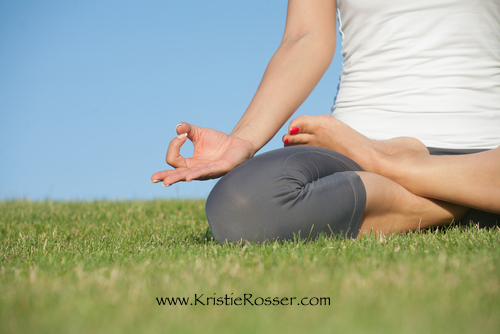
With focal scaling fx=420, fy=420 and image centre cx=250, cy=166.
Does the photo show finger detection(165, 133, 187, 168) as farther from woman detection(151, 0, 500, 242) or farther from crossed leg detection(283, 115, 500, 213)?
crossed leg detection(283, 115, 500, 213)

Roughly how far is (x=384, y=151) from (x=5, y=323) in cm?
215

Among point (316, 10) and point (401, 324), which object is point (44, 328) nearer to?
point (401, 324)

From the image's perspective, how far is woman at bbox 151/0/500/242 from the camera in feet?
7.52

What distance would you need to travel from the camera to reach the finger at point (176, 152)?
234 centimetres

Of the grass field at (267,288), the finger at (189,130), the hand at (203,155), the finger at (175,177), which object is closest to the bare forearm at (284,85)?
the hand at (203,155)

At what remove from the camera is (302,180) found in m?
2.28

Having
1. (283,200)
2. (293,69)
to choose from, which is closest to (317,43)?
(293,69)

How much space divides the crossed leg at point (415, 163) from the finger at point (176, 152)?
68 centimetres

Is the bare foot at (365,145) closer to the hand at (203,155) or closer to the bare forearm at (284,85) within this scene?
the bare forearm at (284,85)

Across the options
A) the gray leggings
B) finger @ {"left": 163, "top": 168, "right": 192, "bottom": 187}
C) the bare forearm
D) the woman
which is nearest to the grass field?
Result: the gray leggings

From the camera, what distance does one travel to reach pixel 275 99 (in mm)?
2881

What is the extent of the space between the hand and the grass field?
0.40m

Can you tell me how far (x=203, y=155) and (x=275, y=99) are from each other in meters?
0.69

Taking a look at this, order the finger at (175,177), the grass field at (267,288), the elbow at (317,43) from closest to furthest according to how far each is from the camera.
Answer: the grass field at (267,288)
the finger at (175,177)
the elbow at (317,43)
